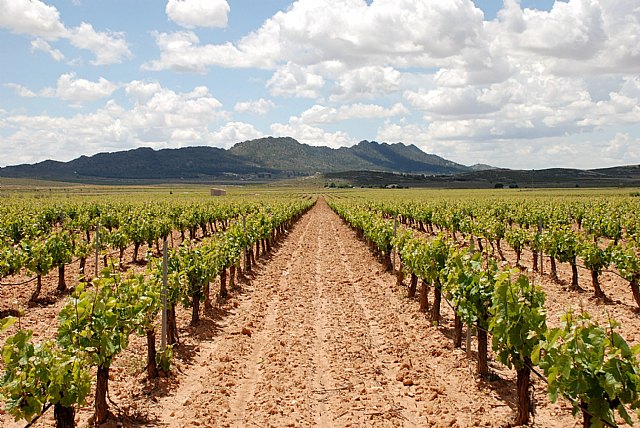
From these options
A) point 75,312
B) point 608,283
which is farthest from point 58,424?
point 608,283

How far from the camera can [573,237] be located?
51.4 ft

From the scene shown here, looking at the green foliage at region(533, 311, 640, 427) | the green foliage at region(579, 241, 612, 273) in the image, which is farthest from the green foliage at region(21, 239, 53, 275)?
the green foliage at region(579, 241, 612, 273)

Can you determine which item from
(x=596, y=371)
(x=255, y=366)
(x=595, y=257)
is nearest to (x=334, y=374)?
(x=255, y=366)

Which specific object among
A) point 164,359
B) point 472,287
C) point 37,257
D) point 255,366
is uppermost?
point 472,287

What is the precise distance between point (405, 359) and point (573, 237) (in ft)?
29.1

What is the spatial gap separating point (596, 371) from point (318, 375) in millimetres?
4788

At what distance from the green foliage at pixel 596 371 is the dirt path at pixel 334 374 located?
1928 mm

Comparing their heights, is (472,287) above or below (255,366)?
above

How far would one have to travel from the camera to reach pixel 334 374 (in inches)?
348

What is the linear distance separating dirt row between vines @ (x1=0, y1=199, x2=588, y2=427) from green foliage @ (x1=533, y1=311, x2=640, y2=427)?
1.92 m

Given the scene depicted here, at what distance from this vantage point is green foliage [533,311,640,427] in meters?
5.04

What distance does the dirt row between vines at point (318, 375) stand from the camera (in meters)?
7.27

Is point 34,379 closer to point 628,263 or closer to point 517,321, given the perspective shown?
point 517,321

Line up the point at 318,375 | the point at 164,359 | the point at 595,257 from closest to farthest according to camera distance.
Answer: the point at 164,359, the point at 318,375, the point at 595,257
